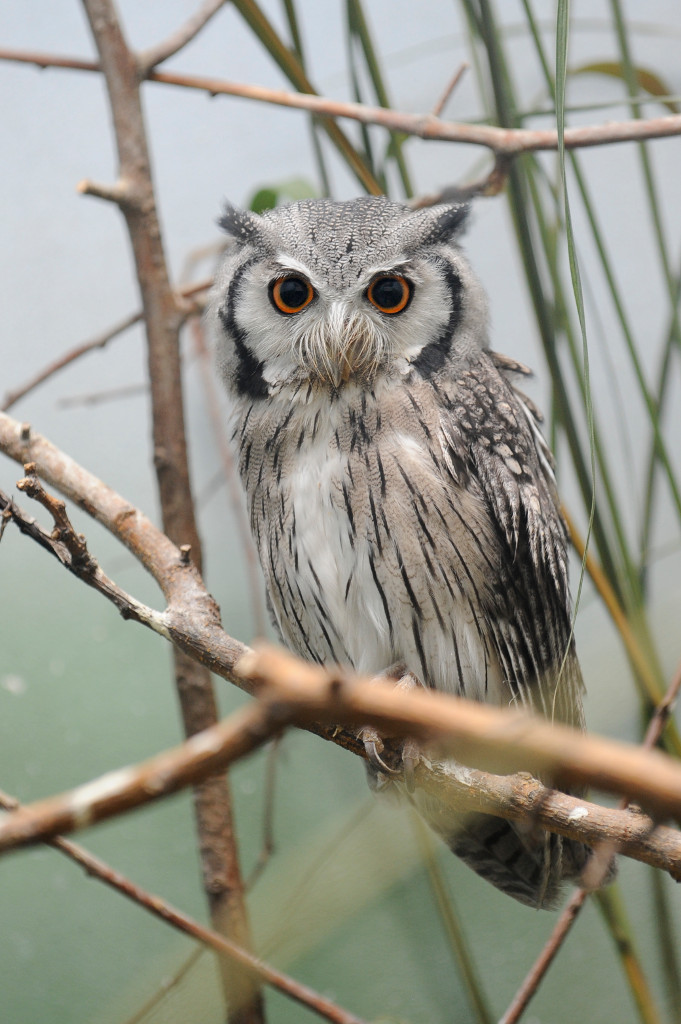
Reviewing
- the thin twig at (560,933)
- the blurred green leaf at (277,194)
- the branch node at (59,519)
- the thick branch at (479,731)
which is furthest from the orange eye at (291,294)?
the thick branch at (479,731)

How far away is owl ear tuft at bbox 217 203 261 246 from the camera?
1281 mm

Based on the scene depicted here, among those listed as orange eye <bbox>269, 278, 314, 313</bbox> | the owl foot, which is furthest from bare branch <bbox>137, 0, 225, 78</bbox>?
the owl foot

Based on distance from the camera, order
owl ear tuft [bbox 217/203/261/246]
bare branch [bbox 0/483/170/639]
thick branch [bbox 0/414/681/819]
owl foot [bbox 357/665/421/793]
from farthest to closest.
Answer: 1. owl ear tuft [bbox 217/203/261/246]
2. owl foot [bbox 357/665/421/793]
3. bare branch [bbox 0/483/170/639]
4. thick branch [bbox 0/414/681/819]

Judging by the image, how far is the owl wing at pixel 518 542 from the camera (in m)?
1.21

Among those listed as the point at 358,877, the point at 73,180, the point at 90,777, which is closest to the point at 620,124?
the point at 358,877

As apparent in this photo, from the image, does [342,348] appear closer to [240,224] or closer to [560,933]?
[240,224]

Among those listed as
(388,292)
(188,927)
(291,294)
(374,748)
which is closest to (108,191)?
(291,294)

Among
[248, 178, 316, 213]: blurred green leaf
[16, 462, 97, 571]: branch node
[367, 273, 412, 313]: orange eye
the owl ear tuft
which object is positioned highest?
[248, 178, 316, 213]: blurred green leaf

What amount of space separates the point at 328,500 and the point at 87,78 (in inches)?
70.9

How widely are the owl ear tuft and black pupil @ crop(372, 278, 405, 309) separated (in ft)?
0.71

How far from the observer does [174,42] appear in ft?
4.73

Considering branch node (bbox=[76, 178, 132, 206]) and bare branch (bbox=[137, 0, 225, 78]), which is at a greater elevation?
bare branch (bbox=[137, 0, 225, 78])

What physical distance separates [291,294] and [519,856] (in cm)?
98

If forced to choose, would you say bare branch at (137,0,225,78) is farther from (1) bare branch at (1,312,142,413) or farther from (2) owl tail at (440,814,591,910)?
(2) owl tail at (440,814,591,910)
